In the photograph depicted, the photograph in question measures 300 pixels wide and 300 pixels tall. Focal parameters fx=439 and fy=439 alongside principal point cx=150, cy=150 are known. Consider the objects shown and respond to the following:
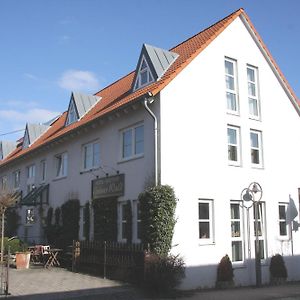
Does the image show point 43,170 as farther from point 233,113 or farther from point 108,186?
point 233,113

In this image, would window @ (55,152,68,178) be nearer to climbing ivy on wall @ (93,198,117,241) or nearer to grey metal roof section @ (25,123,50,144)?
climbing ivy on wall @ (93,198,117,241)

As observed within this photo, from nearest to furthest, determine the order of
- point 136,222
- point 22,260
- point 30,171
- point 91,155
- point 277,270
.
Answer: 1. point 136,222
2. point 277,270
3. point 22,260
4. point 91,155
5. point 30,171

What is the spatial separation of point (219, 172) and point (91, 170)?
5916mm

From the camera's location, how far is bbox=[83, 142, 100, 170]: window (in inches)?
756

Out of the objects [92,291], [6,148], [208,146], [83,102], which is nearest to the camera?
[92,291]

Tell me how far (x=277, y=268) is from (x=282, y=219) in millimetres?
2211

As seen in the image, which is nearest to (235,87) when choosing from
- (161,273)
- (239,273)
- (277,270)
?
(239,273)

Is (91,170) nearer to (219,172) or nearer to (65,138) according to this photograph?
(65,138)

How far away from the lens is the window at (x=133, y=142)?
16.2m

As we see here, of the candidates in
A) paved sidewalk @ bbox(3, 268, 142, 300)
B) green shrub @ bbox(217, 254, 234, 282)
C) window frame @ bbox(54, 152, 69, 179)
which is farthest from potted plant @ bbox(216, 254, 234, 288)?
window frame @ bbox(54, 152, 69, 179)

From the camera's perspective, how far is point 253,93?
61.3 ft

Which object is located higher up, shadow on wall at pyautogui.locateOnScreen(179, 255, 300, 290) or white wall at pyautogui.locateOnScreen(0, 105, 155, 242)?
white wall at pyautogui.locateOnScreen(0, 105, 155, 242)

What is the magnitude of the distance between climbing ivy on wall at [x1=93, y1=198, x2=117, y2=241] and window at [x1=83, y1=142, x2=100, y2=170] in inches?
75.3

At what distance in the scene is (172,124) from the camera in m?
15.2
